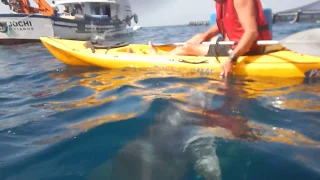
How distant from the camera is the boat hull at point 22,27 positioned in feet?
44.9

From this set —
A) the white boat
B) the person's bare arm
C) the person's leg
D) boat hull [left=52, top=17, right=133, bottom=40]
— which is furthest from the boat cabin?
the person's bare arm

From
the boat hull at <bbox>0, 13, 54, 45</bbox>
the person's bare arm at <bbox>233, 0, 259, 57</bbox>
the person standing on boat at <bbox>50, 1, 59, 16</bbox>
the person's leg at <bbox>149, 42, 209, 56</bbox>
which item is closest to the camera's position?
the person's bare arm at <bbox>233, 0, 259, 57</bbox>

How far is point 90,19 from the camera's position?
16.3 metres

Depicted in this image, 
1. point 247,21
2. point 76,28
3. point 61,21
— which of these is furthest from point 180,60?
point 76,28

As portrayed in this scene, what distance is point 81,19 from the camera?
1588 centimetres

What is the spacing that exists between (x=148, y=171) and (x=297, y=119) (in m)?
1.56

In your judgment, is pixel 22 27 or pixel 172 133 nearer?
pixel 172 133

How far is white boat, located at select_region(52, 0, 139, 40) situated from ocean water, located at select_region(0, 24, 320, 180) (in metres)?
10.4

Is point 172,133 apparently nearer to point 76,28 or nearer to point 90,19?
point 76,28

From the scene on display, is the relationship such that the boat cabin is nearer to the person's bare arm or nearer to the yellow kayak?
the yellow kayak

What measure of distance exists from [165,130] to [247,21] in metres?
2.23

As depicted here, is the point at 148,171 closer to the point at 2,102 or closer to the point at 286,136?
the point at 286,136

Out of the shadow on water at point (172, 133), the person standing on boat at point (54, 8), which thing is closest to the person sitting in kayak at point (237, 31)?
the shadow on water at point (172, 133)

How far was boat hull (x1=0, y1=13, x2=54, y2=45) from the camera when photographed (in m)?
13.7
